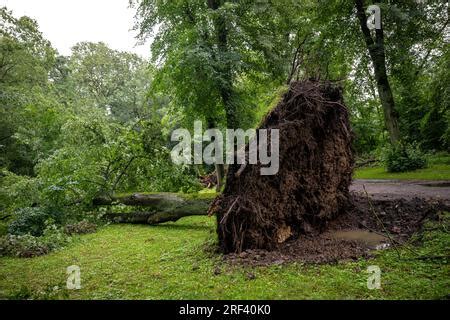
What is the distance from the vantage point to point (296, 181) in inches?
251

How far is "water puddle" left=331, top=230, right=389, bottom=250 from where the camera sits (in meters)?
5.69

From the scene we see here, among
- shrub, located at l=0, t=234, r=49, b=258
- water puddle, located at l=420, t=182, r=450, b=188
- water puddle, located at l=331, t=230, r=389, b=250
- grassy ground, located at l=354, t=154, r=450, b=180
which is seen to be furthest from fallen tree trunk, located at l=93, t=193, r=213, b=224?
grassy ground, located at l=354, t=154, r=450, b=180

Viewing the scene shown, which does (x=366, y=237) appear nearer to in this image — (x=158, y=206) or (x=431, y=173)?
(x=158, y=206)

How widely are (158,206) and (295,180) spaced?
5064mm

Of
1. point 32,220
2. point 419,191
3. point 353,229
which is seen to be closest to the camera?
point 353,229

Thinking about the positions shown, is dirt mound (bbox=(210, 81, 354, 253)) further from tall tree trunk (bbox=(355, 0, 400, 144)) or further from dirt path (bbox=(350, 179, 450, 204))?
tall tree trunk (bbox=(355, 0, 400, 144))

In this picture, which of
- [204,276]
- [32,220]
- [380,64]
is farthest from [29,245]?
[380,64]

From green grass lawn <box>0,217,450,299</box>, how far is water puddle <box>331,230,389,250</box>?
43 cm

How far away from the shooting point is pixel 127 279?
497 cm

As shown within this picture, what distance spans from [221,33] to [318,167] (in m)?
8.93

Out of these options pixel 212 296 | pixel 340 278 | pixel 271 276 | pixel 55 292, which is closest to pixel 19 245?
pixel 55 292

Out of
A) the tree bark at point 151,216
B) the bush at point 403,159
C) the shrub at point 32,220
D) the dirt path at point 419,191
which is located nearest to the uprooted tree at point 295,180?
the dirt path at point 419,191

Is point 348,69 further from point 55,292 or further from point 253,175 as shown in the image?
point 55,292

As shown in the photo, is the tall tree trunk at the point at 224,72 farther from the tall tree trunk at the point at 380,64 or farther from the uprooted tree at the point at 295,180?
the tall tree trunk at the point at 380,64
